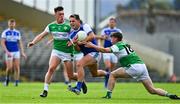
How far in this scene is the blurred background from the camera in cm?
4272

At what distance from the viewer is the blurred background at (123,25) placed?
140 feet

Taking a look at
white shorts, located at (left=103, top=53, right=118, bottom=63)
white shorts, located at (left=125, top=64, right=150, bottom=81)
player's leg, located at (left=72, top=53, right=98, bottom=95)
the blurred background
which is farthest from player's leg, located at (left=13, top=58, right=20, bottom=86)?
the blurred background

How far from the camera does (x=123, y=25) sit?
49.4 m

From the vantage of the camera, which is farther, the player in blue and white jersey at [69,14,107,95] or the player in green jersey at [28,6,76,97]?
the player in green jersey at [28,6,76,97]

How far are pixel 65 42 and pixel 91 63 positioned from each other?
3.07 ft

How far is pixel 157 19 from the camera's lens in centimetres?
5066

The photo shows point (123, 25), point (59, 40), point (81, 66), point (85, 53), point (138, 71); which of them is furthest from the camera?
point (123, 25)

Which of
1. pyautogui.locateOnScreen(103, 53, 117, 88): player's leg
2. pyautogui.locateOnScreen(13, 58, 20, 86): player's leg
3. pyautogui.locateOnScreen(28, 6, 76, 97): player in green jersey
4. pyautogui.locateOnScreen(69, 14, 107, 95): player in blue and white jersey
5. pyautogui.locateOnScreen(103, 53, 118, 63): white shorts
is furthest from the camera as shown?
pyautogui.locateOnScreen(13, 58, 20, 86): player's leg

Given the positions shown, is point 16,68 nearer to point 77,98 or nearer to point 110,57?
point 110,57

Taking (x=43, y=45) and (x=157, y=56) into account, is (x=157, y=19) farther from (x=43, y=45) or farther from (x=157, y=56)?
(x=43, y=45)

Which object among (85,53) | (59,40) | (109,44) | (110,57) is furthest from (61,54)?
(110,57)

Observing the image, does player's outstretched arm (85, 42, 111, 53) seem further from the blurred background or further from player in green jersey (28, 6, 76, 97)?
the blurred background

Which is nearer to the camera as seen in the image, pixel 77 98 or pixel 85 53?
pixel 77 98

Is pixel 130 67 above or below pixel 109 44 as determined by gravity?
below
